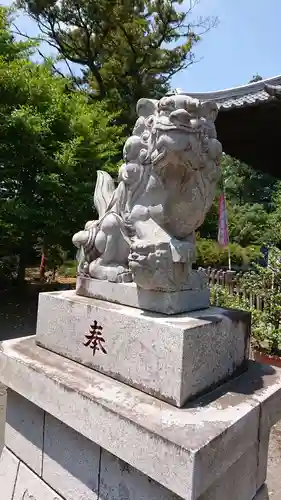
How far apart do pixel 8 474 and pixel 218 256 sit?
789 cm

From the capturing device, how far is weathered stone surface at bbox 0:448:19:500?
200 centimetres

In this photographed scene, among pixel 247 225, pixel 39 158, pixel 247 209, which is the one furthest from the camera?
pixel 247 209

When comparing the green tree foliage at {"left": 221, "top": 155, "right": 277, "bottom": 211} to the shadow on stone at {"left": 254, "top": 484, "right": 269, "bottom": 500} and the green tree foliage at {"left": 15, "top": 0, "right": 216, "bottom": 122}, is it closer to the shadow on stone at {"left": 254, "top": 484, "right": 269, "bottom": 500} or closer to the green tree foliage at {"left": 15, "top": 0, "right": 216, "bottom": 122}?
the green tree foliage at {"left": 15, "top": 0, "right": 216, "bottom": 122}

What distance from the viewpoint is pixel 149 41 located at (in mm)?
12219

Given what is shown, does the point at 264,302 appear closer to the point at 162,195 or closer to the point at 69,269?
the point at 162,195

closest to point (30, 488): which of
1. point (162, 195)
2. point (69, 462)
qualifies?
point (69, 462)

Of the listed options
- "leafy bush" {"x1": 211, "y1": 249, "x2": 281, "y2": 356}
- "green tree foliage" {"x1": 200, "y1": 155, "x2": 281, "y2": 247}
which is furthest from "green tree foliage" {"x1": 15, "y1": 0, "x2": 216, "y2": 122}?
"leafy bush" {"x1": 211, "y1": 249, "x2": 281, "y2": 356}

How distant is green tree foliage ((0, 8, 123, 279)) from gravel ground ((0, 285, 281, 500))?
115cm

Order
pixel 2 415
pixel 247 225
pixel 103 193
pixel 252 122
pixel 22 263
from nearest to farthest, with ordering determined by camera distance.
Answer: pixel 103 193 → pixel 2 415 → pixel 252 122 → pixel 22 263 → pixel 247 225

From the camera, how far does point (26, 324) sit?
5699 mm

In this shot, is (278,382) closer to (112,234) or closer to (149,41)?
(112,234)

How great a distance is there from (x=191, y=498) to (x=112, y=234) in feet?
3.95

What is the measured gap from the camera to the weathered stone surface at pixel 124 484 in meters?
1.40

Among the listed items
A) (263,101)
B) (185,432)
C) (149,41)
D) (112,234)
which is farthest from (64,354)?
(149,41)
